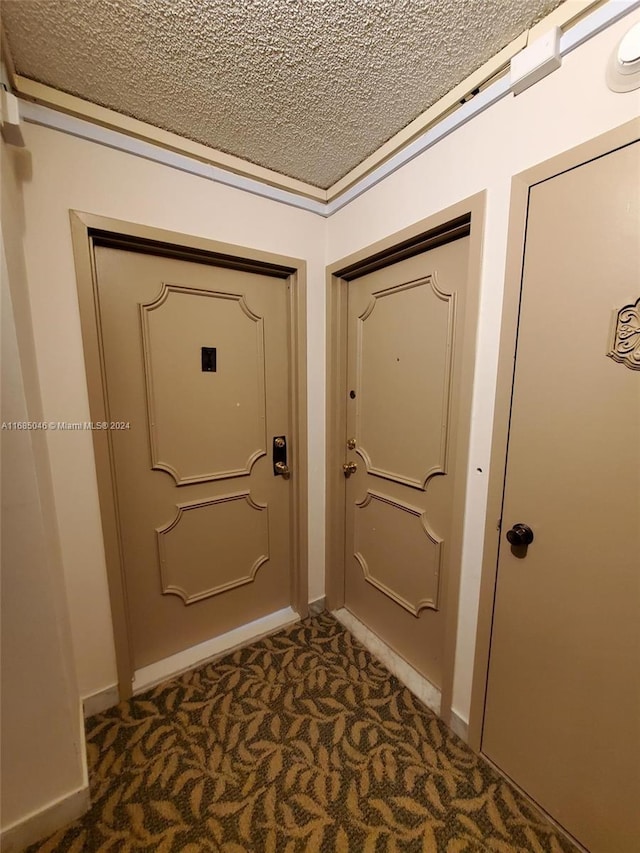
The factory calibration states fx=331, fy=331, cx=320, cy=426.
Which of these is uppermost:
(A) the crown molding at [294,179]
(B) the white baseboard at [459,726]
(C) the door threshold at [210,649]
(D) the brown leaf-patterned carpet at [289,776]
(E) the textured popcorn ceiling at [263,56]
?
(E) the textured popcorn ceiling at [263,56]

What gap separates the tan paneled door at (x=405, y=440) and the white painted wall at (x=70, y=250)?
2.33ft

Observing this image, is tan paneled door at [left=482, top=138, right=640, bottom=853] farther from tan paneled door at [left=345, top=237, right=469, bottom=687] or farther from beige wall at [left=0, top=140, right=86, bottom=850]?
beige wall at [left=0, top=140, right=86, bottom=850]

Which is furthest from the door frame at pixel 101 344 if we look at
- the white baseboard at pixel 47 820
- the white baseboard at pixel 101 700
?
the white baseboard at pixel 47 820

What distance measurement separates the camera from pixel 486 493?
120 centimetres

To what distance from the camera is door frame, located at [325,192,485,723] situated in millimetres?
1179

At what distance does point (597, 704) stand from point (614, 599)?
336 millimetres

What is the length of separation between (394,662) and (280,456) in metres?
1.23

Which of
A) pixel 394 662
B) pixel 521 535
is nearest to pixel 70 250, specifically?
pixel 521 535

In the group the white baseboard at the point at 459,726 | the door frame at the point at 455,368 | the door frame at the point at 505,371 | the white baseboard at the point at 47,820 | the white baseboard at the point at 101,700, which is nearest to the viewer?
the door frame at the point at 505,371

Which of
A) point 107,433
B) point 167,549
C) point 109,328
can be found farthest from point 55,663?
point 109,328

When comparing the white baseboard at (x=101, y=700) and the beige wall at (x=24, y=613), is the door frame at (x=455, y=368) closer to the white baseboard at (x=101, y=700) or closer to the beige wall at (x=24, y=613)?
the white baseboard at (x=101, y=700)

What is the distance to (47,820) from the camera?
1.07 meters

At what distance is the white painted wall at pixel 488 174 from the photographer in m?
0.88

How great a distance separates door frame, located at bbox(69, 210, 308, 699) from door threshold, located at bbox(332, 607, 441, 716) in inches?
22.1
